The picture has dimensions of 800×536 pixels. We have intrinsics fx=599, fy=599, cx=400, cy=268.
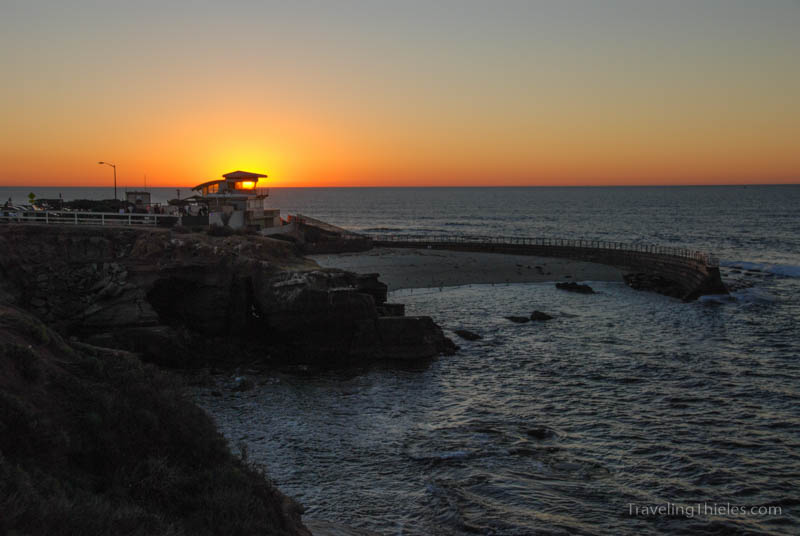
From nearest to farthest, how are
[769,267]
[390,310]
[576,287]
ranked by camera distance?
[390,310], [576,287], [769,267]

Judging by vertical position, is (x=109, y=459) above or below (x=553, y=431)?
above

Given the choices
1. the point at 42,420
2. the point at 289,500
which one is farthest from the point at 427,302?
the point at 42,420

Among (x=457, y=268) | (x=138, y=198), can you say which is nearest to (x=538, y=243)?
(x=457, y=268)

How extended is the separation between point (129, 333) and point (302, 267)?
9.82 m

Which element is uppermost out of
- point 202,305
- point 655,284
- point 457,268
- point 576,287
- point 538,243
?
point 538,243

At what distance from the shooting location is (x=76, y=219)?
38594mm

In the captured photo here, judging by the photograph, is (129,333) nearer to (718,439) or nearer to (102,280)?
(102,280)

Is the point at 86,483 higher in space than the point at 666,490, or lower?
higher

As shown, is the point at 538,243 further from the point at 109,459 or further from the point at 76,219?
the point at 109,459

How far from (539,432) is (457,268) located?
4054 centimetres

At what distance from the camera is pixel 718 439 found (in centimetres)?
2120

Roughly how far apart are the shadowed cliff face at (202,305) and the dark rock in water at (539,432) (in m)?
10.00

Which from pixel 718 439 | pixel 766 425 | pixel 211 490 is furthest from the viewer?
pixel 766 425

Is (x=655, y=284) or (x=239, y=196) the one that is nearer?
(x=655, y=284)
